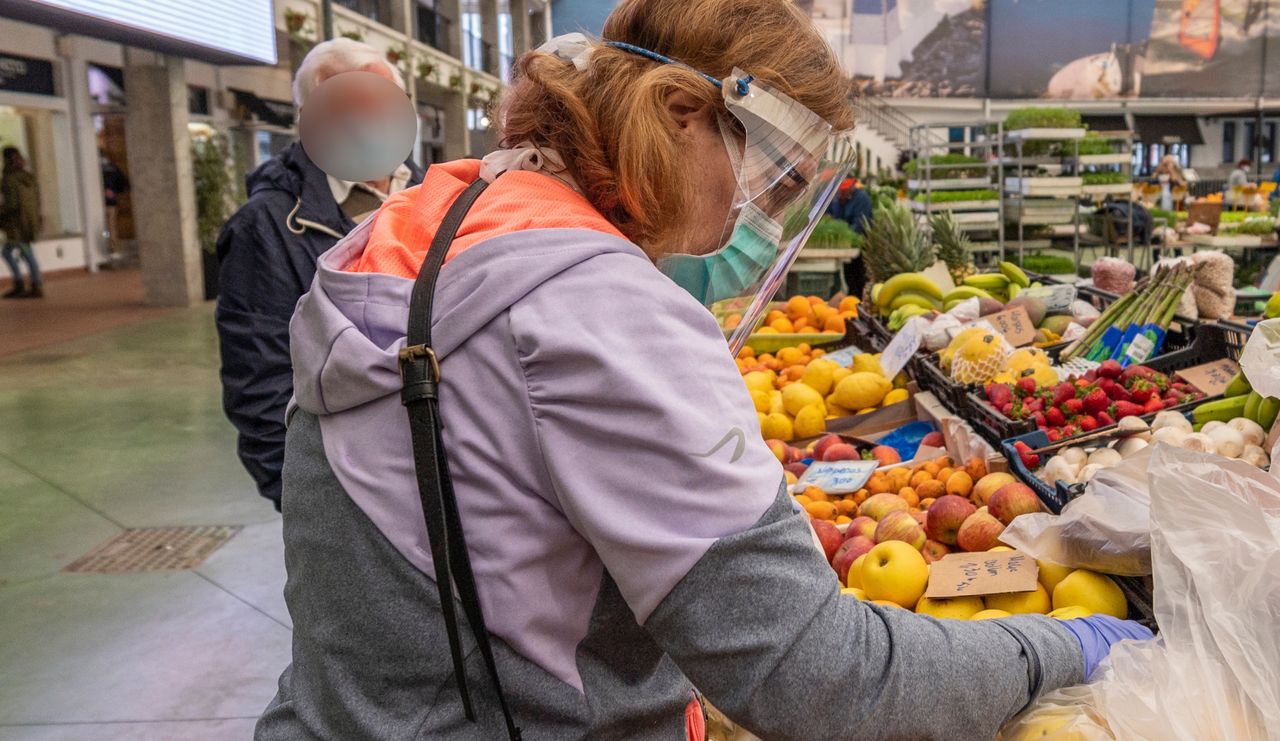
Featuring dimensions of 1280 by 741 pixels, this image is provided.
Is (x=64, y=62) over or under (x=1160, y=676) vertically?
over

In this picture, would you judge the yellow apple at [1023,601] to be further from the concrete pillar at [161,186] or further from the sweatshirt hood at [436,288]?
the concrete pillar at [161,186]

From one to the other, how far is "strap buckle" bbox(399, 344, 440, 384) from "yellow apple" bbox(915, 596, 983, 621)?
1.18 meters

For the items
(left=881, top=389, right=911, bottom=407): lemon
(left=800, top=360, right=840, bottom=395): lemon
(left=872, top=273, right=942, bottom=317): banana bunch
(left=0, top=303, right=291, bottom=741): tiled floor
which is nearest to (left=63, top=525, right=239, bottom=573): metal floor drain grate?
(left=0, top=303, right=291, bottom=741): tiled floor

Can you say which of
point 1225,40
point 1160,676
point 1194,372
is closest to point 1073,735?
point 1160,676

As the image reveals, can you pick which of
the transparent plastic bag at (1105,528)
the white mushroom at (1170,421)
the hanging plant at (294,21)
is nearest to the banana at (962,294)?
the white mushroom at (1170,421)

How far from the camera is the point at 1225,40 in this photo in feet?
113

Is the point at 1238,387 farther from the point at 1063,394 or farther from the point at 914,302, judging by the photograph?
the point at 914,302

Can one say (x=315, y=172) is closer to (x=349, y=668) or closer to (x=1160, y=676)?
(x=349, y=668)

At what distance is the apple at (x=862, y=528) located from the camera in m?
2.18

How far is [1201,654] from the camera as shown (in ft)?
4.16

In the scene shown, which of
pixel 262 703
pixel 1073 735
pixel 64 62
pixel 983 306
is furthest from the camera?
pixel 64 62

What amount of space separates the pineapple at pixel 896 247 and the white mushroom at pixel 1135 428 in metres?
2.72

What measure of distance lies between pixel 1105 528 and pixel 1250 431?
0.72 metres

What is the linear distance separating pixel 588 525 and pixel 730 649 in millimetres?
154
